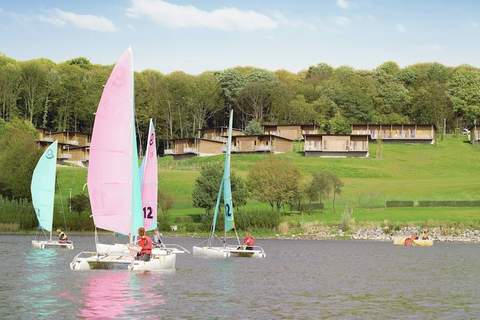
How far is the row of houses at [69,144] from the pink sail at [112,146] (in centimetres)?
12722

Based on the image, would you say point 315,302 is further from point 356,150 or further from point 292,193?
point 356,150

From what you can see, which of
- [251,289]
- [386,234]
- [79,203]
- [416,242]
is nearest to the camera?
[251,289]

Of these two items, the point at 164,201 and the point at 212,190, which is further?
the point at 164,201

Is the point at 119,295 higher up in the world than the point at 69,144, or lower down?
lower down

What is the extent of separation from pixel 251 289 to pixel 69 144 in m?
144

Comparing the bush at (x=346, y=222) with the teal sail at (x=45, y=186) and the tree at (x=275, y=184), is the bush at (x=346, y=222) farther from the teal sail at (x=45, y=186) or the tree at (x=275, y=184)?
the teal sail at (x=45, y=186)

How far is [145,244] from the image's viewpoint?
1700 inches

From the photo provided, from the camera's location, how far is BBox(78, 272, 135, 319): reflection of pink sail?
103 feet

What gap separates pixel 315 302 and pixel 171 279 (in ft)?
32.8

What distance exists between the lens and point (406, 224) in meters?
95.3

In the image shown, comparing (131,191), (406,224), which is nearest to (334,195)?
(406,224)

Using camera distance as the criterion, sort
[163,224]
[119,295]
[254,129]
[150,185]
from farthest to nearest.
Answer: [254,129] < [163,224] < [150,185] < [119,295]

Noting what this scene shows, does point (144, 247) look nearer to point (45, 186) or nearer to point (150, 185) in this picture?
point (150, 185)

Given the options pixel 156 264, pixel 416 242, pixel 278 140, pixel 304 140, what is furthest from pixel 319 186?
pixel 278 140
